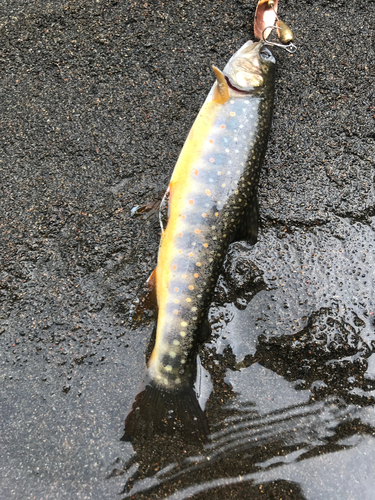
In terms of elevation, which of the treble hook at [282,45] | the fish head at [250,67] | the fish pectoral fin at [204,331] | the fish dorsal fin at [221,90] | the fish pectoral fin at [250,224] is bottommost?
the fish pectoral fin at [204,331]

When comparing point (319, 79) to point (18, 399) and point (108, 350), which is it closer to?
point (108, 350)

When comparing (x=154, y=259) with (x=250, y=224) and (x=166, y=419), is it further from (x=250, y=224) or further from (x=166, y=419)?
(x=166, y=419)

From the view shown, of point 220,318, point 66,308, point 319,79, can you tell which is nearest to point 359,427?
point 220,318

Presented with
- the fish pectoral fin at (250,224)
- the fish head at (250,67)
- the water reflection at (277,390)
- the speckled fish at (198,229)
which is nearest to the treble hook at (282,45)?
the fish head at (250,67)

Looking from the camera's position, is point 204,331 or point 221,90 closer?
point 204,331

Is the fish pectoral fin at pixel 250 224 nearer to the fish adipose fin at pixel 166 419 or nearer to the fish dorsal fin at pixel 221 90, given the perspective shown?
the fish dorsal fin at pixel 221 90

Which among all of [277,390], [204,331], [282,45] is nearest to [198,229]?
[204,331]
